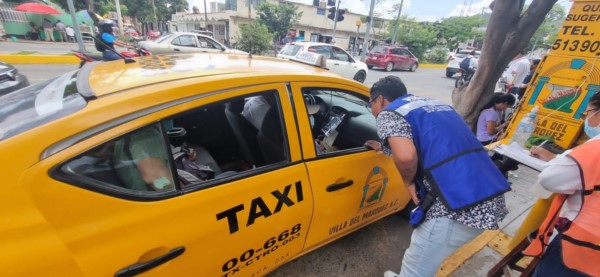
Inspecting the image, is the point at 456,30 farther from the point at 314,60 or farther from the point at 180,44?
the point at 314,60

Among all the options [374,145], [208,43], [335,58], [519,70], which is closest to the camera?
[374,145]

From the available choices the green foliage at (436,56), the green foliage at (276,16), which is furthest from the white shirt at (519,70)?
the green foliage at (436,56)

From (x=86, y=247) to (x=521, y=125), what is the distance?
13.0 feet

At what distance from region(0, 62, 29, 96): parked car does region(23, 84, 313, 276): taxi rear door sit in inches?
145

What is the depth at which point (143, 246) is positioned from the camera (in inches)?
42.8

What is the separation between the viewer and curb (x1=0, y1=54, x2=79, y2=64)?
9.09 meters

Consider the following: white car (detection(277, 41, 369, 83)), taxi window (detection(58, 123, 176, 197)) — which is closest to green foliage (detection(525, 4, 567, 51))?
white car (detection(277, 41, 369, 83))

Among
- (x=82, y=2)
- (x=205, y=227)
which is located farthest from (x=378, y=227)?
(x=82, y=2)

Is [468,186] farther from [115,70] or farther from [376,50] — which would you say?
[376,50]

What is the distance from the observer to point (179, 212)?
1.16 metres

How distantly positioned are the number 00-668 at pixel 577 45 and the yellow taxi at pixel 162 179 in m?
2.99

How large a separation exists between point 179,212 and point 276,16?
86.0 ft

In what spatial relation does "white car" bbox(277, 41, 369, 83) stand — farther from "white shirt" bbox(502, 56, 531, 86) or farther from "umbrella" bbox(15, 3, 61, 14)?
"umbrella" bbox(15, 3, 61, 14)

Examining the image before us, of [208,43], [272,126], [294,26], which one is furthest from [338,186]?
[294,26]
